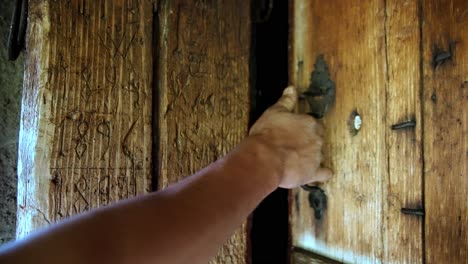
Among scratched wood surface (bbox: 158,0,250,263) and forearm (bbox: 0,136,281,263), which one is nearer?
forearm (bbox: 0,136,281,263)

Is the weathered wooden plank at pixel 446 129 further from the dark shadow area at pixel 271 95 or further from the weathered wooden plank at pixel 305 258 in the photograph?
the dark shadow area at pixel 271 95

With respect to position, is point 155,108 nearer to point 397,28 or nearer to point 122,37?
point 122,37

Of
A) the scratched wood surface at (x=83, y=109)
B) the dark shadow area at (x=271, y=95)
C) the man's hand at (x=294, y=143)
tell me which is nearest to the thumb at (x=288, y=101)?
the man's hand at (x=294, y=143)

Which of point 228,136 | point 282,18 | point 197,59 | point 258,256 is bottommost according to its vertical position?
point 258,256

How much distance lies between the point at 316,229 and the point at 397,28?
1.29 ft

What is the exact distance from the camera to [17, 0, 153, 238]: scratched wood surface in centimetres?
71

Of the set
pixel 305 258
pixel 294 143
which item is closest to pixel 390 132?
pixel 294 143

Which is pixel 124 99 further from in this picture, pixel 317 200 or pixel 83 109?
pixel 317 200

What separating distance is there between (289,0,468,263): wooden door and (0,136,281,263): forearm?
0.60 ft

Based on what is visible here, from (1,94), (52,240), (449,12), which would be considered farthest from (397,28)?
(1,94)

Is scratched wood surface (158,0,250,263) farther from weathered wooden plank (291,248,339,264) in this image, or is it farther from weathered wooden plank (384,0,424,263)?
weathered wooden plank (384,0,424,263)

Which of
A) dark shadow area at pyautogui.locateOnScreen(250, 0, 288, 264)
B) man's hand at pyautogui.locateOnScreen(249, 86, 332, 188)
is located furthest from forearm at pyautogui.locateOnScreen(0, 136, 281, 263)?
dark shadow area at pyautogui.locateOnScreen(250, 0, 288, 264)

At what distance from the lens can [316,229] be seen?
2.64 feet

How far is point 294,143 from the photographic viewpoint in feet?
2.58
